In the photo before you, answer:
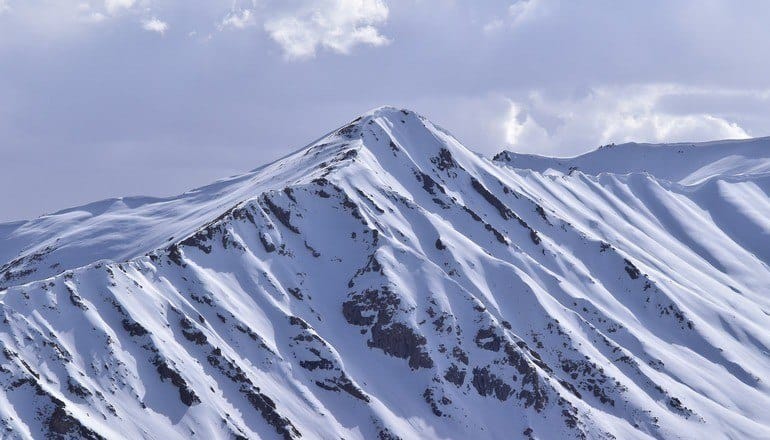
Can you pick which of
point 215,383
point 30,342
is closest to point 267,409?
point 215,383

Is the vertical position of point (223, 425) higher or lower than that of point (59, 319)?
lower

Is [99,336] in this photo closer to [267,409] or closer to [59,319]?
[59,319]

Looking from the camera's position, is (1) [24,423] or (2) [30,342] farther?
(2) [30,342]

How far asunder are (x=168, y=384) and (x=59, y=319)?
60.7 feet

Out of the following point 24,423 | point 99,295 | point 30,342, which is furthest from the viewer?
point 99,295

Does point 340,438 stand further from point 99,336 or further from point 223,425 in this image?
point 99,336

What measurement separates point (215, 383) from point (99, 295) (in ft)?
71.5

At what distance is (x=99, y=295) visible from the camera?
198750 mm

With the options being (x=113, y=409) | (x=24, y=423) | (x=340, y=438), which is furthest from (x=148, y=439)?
(x=340, y=438)

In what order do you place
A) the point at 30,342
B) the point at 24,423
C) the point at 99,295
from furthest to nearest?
1. the point at 99,295
2. the point at 30,342
3. the point at 24,423

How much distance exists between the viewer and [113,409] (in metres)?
182

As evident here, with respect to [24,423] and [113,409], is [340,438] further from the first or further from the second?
[24,423]

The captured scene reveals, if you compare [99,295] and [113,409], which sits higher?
[99,295]

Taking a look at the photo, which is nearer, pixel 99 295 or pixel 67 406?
pixel 67 406
